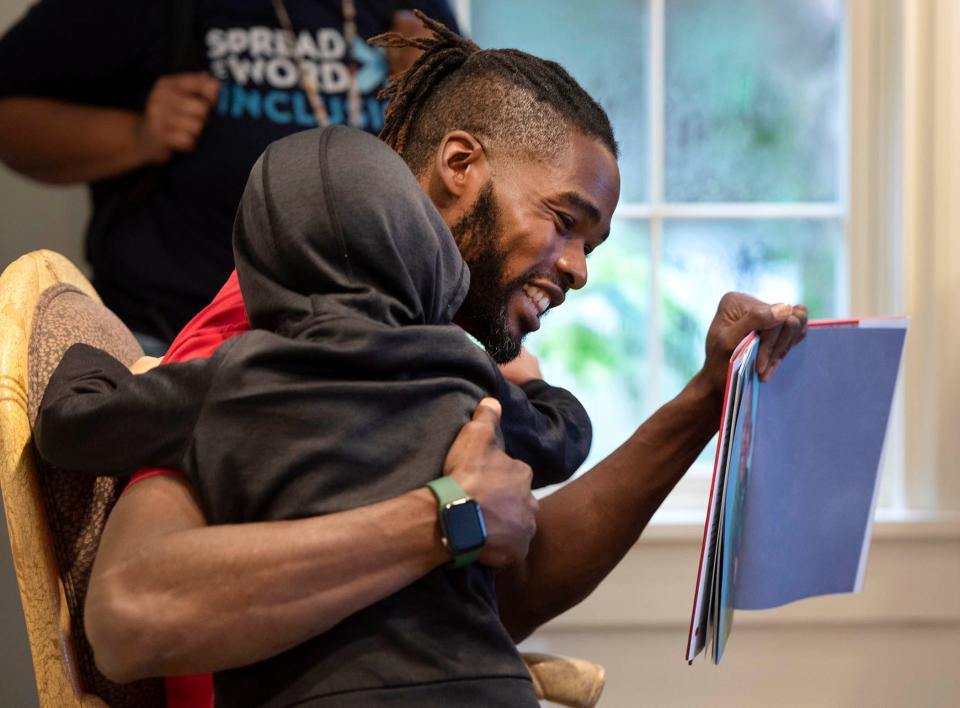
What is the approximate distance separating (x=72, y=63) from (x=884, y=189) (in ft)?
4.92

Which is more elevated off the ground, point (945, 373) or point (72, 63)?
point (72, 63)

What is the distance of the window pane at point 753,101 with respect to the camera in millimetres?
2285

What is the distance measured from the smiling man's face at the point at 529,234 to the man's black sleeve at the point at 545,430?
91 mm

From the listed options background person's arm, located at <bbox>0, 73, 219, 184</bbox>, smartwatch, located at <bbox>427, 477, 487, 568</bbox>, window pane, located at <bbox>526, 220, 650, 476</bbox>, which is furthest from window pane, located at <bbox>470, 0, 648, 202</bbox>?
smartwatch, located at <bbox>427, 477, 487, 568</bbox>

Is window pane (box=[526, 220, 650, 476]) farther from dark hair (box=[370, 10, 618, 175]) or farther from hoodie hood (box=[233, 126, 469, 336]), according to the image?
hoodie hood (box=[233, 126, 469, 336])

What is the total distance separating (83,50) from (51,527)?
3.90ft

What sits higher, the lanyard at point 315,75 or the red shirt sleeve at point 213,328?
the lanyard at point 315,75

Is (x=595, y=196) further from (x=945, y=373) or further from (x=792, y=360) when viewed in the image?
(x=945, y=373)

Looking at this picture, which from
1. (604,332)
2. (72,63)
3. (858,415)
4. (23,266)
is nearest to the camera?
(23,266)

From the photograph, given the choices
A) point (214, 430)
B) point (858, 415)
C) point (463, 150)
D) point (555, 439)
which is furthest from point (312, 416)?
point (858, 415)

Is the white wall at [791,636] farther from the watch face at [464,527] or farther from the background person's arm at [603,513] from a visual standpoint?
the watch face at [464,527]

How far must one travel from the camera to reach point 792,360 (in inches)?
47.3

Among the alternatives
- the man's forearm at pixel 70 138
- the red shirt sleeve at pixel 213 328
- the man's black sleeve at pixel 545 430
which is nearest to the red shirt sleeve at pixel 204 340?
the red shirt sleeve at pixel 213 328

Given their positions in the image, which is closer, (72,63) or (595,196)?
(595,196)
